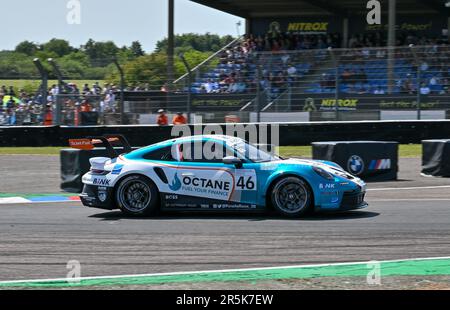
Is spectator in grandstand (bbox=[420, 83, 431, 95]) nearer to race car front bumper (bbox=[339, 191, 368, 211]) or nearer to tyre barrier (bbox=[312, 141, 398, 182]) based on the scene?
tyre barrier (bbox=[312, 141, 398, 182])

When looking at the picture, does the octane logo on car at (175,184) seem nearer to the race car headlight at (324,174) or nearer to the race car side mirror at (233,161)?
the race car side mirror at (233,161)

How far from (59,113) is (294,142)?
698 centimetres

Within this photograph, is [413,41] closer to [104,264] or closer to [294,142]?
[294,142]

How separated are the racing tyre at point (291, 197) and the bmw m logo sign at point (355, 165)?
465cm

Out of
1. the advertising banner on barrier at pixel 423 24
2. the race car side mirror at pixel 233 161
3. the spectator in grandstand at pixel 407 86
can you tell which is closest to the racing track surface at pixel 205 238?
the race car side mirror at pixel 233 161

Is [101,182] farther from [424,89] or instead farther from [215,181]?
[424,89]

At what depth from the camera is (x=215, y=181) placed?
11.6 meters

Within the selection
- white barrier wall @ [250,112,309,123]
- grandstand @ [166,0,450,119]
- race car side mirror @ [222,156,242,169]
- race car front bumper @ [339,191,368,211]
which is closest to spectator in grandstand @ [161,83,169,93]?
grandstand @ [166,0,450,119]

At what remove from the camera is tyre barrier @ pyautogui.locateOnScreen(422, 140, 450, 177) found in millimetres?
16344

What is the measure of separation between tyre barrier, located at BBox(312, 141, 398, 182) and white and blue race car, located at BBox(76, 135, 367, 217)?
3990 millimetres

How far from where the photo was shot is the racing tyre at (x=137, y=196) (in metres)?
11.8

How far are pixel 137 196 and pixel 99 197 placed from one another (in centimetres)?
57

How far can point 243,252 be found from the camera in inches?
352
